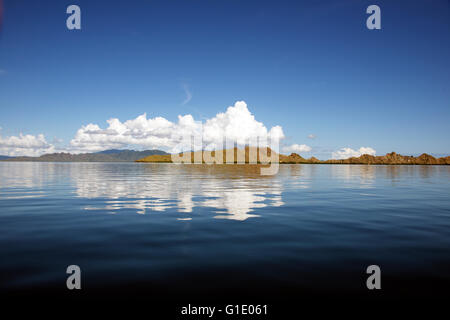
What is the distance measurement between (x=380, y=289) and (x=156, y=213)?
14169 mm

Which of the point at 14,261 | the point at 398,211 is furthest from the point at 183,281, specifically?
the point at 398,211

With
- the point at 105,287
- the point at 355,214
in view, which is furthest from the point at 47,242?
the point at 355,214

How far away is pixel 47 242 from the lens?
473 inches

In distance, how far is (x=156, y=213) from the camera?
61.9 feet

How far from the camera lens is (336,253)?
10.6 metres

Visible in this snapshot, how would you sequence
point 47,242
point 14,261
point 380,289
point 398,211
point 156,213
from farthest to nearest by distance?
point 398,211 < point 156,213 < point 47,242 < point 14,261 < point 380,289

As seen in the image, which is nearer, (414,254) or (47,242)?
(414,254)

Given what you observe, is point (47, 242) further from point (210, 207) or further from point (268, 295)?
point (210, 207)
